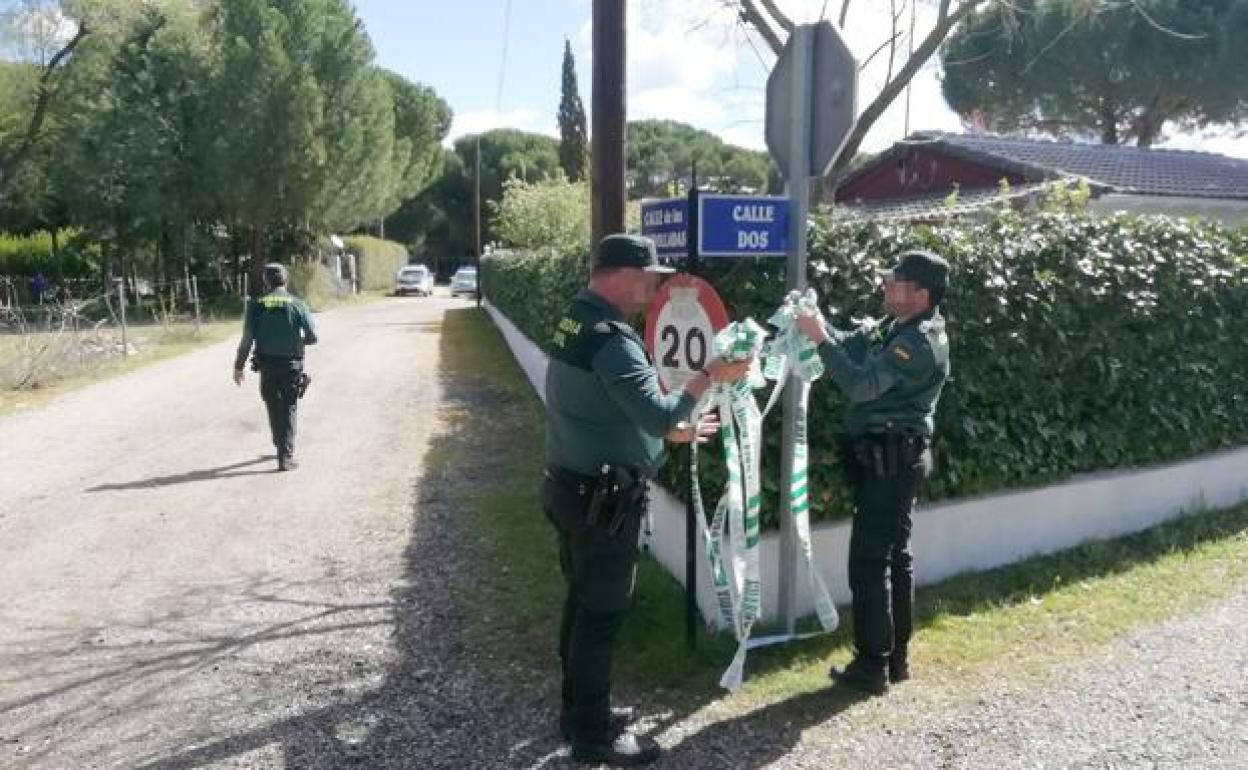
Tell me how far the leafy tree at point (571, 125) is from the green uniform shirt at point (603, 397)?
42372mm

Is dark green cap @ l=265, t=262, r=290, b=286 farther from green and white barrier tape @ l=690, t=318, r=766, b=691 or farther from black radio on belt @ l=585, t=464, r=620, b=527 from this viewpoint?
black radio on belt @ l=585, t=464, r=620, b=527

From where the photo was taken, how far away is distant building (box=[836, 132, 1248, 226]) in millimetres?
17562

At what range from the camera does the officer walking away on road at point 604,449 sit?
329 cm

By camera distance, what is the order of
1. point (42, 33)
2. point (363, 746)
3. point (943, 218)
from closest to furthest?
point (363, 746)
point (943, 218)
point (42, 33)

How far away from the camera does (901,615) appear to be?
4176 millimetres

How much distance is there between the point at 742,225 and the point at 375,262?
50.5 meters

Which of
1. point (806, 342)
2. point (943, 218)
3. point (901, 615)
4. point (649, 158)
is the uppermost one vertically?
point (649, 158)

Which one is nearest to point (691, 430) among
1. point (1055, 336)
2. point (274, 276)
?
point (1055, 336)

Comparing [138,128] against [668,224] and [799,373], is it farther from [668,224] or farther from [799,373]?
[799,373]

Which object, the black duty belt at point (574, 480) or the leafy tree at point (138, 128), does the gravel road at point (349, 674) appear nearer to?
the black duty belt at point (574, 480)

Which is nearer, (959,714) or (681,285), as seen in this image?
(959,714)

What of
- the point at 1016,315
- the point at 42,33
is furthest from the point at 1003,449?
the point at 42,33

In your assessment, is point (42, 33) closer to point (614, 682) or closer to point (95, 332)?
point (95, 332)

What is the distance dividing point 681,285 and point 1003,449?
2.53 metres
